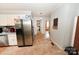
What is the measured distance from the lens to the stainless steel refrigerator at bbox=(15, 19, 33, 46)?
341cm

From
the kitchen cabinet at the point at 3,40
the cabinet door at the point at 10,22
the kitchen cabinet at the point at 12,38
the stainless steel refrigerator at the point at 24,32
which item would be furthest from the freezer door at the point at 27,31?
the kitchen cabinet at the point at 3,40

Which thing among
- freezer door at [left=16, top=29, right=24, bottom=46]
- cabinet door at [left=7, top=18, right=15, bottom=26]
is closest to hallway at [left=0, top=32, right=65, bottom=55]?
freezer door at [left=16, top=29, right=24, bottom=46]

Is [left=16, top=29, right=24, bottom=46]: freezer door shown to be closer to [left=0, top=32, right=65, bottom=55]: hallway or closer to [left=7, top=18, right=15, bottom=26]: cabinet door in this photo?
[left=0, top=32, right=65, bottom=55]: hallway

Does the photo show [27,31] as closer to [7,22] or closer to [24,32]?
[24,32]

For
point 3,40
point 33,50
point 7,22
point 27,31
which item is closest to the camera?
point 33,50

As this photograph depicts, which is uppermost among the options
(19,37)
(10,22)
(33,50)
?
(10,22)

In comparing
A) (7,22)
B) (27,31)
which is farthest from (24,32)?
(7,22)

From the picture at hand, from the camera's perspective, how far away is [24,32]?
349 cm

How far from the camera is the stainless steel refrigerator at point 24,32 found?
3.41 meters

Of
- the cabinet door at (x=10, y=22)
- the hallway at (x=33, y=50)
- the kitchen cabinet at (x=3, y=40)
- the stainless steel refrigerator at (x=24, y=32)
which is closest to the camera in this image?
the hallway at (x=33, y=50)

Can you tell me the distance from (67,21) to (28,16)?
1.82 meters

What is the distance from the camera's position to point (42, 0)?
59 centimetres

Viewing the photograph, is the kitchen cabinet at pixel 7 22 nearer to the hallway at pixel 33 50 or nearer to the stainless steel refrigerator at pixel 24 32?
the stainless steel refrigerator at pixel 24 32
